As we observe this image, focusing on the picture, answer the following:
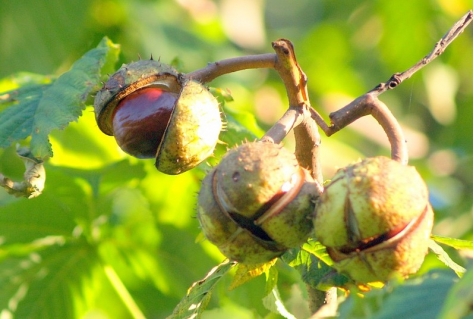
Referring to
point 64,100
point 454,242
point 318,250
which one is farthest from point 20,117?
point 454,242

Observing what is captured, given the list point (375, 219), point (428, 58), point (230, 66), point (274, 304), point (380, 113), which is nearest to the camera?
point (375, 219)

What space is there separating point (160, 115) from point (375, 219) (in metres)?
0.86

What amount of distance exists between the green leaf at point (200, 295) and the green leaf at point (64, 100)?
2.32 ft

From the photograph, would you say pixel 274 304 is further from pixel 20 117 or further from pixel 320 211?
pixel 20 117

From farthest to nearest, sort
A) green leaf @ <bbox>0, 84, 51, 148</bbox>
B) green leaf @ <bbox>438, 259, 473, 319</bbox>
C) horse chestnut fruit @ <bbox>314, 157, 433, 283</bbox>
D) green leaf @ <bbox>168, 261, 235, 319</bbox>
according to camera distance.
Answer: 1. green leaf @ <bbox>0, 84, 51, 148</bbox>
2. green leaf @ <bbox>168, 261, 235, 319</bbox>
3. horse chestnut fruit @ <bbox>314, 157, 433, 283</bbox>
4. green leaf @ <bbox>438, 259, 473, 319</bbox>

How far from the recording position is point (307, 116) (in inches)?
101

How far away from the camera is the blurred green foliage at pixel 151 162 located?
142 inches

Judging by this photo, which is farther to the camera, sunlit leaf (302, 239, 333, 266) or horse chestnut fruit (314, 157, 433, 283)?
sunlit leaf (302, 239, 333, 266)

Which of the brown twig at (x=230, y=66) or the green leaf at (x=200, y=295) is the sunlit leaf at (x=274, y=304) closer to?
the green leaf at (x=200, y=295)

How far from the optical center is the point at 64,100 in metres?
2.97

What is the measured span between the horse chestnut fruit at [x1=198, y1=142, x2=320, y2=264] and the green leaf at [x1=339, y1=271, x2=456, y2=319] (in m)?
0.34

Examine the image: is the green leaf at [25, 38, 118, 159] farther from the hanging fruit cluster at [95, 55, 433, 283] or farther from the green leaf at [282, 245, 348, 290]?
the green leaf at [282, 245, 348, 290]

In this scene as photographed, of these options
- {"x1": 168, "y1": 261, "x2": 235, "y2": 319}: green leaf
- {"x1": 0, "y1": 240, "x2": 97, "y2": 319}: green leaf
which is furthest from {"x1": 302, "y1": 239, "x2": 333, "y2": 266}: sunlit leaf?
{"x1": 0, "y1": 240, "x2": 97, "y2": 319}: green leaf

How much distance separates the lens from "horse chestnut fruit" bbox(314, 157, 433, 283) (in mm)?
2133
